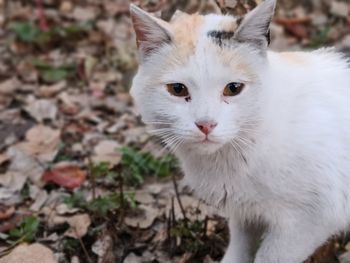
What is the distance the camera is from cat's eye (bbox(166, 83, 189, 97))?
219 centimetres

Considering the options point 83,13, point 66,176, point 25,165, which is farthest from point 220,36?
point 83,13

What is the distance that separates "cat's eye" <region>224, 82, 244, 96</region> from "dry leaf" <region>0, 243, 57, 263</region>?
1.15m

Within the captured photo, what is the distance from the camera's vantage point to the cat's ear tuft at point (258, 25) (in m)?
2.13

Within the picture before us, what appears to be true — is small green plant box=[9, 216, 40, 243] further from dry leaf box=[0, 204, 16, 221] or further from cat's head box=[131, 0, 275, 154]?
cat's head box=[131, 0, 275, 154]

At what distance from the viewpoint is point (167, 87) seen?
2.23m

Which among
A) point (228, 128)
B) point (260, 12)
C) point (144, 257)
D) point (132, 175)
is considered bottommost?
point (144, 257)

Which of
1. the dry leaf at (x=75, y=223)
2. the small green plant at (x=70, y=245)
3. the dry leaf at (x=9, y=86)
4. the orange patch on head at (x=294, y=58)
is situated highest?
the orange patch on head at (x=294, y=58)

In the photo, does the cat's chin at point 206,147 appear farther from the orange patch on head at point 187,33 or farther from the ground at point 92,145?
the ground at point 92,145

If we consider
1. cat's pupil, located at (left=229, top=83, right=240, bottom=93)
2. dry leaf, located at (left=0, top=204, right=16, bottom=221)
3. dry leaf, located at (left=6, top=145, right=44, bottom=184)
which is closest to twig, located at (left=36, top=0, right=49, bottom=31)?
dry leaf, located at (left=6, top=145, right=44, bottom=184)

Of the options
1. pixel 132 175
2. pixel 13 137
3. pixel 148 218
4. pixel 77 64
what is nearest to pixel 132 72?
pixel 77 64

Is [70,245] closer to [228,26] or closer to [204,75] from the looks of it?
[204,75]

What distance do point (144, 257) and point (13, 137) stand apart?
141 cm

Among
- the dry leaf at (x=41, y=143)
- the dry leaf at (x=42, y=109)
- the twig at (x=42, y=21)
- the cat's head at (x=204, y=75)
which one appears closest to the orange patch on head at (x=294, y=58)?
the cat's head at (x=204, y=75)

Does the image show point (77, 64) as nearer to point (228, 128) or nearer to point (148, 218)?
point (148, 218)
